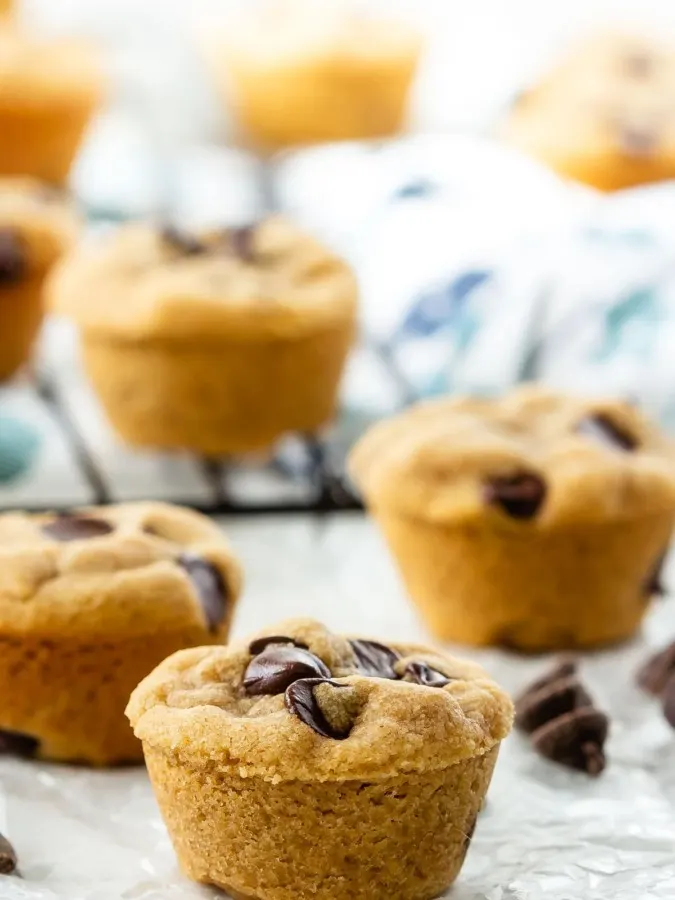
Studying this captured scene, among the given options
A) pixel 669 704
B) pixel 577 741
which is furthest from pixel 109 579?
pixel 669 704

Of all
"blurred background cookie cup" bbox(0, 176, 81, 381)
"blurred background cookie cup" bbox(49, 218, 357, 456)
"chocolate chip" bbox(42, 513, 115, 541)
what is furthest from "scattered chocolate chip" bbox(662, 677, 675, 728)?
"blurred background cookie cup" bbox(0, 176, 81, 381)

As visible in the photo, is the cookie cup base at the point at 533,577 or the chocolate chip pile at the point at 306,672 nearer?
the chocolate chip pile at the point at 306,672

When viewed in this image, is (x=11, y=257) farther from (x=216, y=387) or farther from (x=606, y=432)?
(x=606, y=432)

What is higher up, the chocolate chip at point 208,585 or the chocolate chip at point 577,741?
the chocolate chip at point 208,585

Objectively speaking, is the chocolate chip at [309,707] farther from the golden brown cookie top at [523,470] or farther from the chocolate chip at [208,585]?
the golden brown cookie top at [523,470]

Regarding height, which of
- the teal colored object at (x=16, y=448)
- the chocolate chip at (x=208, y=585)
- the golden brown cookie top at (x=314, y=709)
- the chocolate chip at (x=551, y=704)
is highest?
the golden brown cookie top at (x=314, y=709)

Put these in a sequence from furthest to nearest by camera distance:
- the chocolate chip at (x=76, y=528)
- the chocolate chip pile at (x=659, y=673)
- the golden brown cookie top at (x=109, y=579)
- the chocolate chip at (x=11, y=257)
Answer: the chocolate chip at (x=11, y=257), the chocolate chip pile at (x=659, y=673), the chocolate chip at (x=76, y=528), the golden brown cookie top at (x=109, y=579)

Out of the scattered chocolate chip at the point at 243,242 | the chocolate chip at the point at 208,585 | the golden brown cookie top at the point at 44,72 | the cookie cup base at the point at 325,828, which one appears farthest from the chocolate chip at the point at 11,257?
the cookie cup base at the point at 325,828

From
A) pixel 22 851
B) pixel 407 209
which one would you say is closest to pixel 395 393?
pixel 407 209
